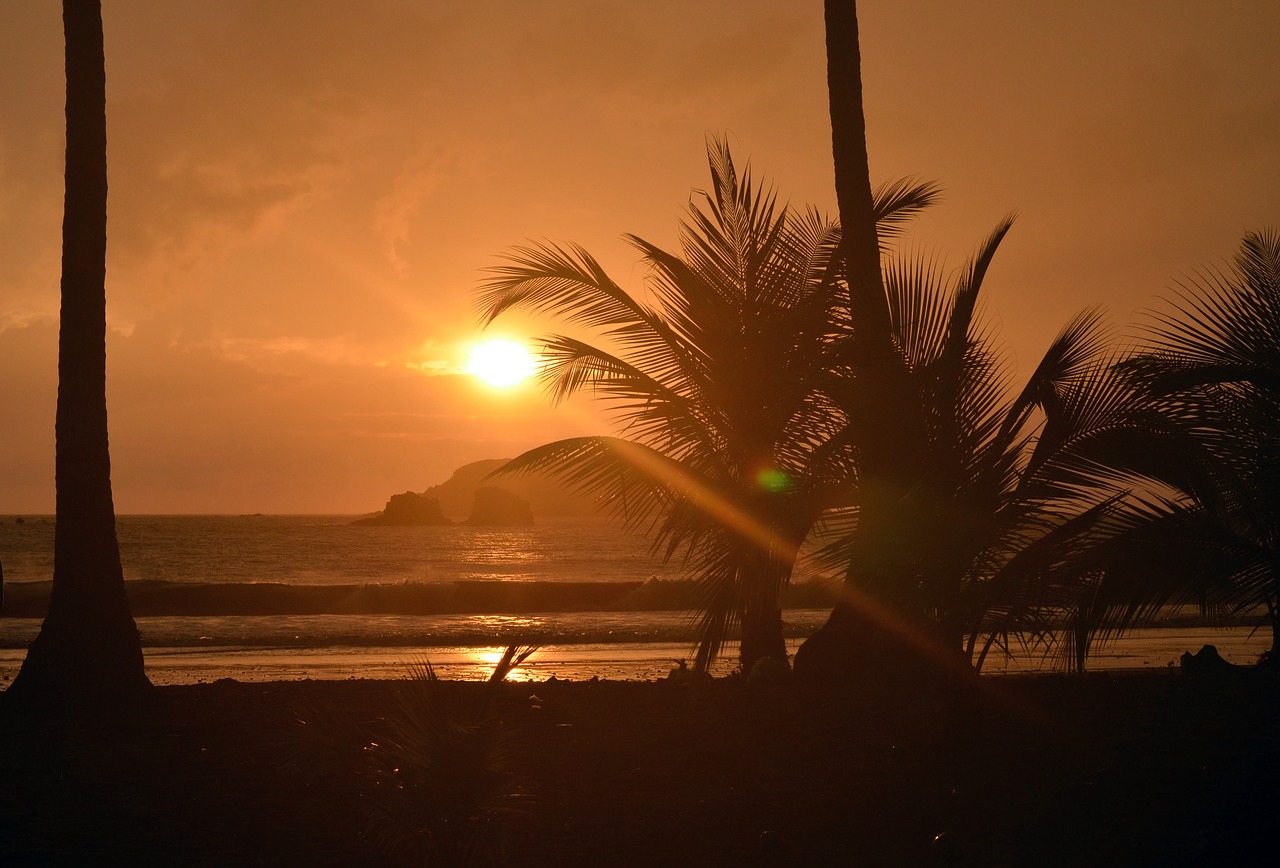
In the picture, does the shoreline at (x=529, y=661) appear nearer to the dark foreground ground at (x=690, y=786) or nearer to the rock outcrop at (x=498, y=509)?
the dark foreground ground at (x=690, y=786)

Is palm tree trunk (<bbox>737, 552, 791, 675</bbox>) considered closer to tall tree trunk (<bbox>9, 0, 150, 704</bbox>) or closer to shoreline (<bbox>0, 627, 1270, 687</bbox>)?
shoreline (<bbox>0, 627, 1270, 687</bbox>)

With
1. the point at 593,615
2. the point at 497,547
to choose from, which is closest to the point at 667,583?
the point at 593,615

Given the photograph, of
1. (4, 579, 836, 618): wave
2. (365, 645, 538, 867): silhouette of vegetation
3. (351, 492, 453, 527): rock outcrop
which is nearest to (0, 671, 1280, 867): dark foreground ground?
(365, 645, 538, 867): silhouette of vegetation

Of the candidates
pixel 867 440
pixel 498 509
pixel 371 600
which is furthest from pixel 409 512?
pixel 867 440

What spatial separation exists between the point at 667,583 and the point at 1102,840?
30480 mm

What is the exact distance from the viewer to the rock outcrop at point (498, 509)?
13350cm

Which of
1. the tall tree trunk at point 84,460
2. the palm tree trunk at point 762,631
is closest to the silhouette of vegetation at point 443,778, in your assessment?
the palm tree trunk at point 762,631

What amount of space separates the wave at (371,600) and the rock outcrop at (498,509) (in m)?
97.7

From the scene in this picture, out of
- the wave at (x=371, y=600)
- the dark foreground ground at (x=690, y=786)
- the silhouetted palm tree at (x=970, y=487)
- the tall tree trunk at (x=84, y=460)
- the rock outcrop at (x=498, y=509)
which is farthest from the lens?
the rock outcrop at (x=498, y=509)

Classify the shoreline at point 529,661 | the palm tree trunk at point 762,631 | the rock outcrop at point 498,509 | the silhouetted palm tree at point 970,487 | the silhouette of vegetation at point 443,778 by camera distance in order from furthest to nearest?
the rock outcrop at point 498,509 < the shoreline at point 529,661 < the palm tree trunk at point 762,631 < the silhouetted palm tree at point 970,487 < the silhouette of vegetation at point 443,778

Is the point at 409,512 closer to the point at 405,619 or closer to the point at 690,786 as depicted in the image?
the point at 405,619

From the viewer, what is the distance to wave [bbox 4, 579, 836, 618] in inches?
1167

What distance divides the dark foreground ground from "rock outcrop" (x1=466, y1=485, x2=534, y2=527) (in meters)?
125

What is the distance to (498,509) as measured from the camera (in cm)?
13625
